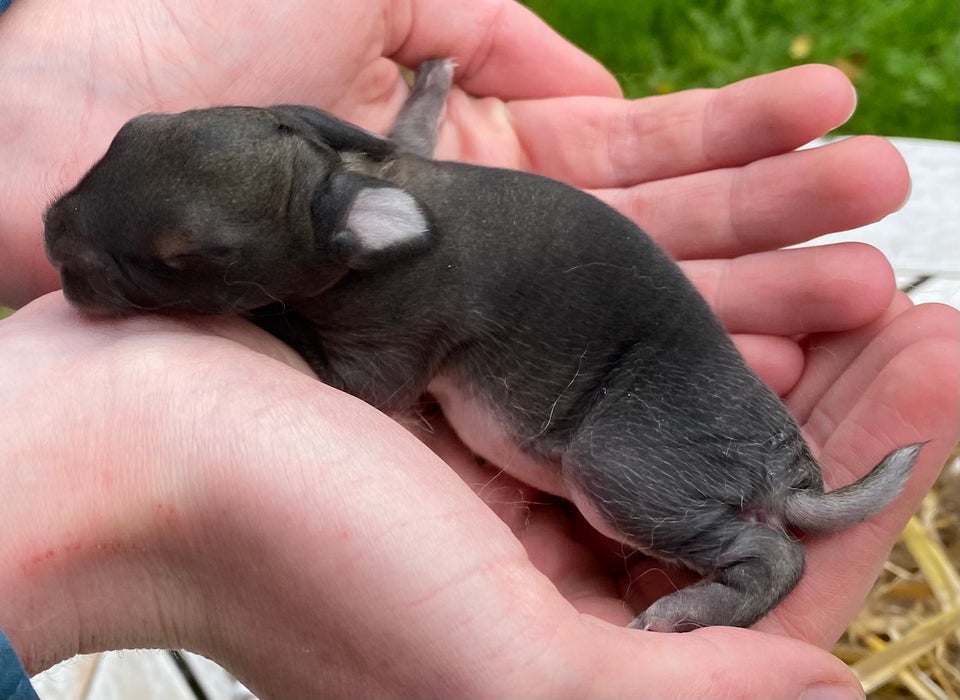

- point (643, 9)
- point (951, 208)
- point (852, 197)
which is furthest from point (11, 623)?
point (643, 9)

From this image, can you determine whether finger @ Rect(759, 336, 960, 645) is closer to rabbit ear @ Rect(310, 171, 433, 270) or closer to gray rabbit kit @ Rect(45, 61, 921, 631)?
gray rabbit kit @ Rect(45, 61, 921, 631)

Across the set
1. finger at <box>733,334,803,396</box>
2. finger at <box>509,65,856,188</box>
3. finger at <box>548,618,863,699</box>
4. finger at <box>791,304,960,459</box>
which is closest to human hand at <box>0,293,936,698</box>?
finger at <box>548,618,863,699</box>

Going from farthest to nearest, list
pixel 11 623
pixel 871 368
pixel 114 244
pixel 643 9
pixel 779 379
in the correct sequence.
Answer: pixel 643 9 → pixel 779 379 → pixel 871 368 → pixel 114 244 → pixel 11 623

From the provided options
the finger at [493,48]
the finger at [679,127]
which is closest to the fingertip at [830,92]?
the finger at [679,127]

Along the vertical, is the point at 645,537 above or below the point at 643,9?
below

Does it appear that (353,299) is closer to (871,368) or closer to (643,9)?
(871,368)

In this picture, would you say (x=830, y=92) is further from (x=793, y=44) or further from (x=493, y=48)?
(x=793, y=44)
